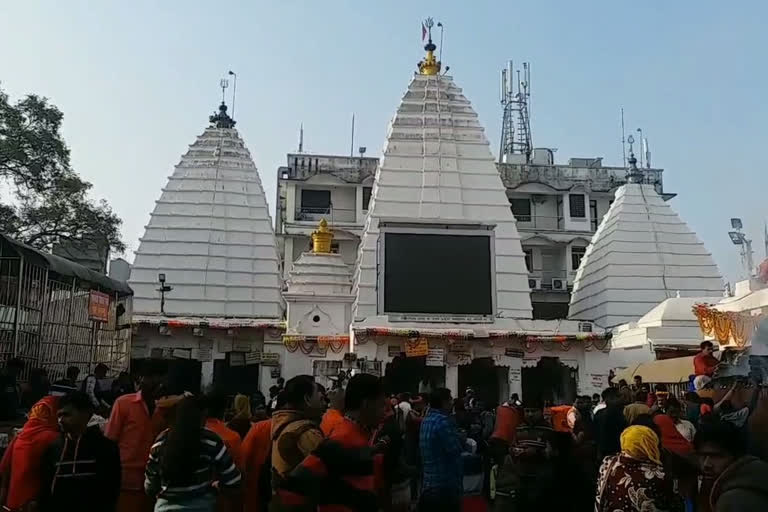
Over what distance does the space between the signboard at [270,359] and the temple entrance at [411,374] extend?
14.0ft

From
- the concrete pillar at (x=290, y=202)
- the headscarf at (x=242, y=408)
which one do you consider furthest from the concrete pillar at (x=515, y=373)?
the concrete pillar at (x=290, y=202)

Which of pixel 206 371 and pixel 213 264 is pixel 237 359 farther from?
pixel 213 264

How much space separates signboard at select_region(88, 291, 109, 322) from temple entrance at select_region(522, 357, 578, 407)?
14.5 m

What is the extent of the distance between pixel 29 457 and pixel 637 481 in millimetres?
3606

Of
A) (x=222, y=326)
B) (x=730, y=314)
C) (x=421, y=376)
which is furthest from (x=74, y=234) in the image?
(x=730, y=314)

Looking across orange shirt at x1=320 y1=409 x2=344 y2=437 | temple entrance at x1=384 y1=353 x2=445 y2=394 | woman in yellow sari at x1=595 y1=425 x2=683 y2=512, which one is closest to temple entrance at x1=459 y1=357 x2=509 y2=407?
temple entrance at x1=384 y1=353 x2=445 y2=394

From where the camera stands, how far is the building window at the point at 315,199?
42.4 m

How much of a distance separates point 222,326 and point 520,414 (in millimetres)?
20596

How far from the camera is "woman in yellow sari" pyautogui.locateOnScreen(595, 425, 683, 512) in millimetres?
4246

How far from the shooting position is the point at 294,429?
4.27 meters

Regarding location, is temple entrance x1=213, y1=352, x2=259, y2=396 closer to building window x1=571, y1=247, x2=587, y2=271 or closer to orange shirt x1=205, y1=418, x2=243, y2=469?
building window x1=571, y1=247, x2=587, y2=271

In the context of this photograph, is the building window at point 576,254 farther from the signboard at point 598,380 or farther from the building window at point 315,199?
the signboard at point 598,380

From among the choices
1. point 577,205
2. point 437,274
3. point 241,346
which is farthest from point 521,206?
point 437,274

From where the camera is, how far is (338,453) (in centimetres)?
361
